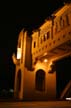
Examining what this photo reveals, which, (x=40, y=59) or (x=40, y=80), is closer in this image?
(x=40, y=59)

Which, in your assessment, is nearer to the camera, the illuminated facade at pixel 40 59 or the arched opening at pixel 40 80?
the illuminated facade at pixel 40 59

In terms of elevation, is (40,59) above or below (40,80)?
above

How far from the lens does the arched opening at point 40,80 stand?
26.9 metres

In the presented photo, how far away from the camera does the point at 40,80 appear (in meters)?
27.3

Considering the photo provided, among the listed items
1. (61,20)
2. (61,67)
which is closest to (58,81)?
(61,67)

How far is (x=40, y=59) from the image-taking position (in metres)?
25.6

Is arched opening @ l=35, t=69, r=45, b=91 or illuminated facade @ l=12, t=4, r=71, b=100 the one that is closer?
illuminated facade @ l=12, t=4, r=71, b=100

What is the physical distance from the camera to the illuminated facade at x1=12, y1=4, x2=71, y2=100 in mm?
22109

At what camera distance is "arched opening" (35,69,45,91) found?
88.4 feet

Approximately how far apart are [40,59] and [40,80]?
9.16 feet

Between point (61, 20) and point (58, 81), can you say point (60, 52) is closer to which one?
point (61, 20)

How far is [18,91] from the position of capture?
27.3m

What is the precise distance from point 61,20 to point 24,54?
653 cm

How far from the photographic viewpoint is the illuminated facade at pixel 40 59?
72.5 feet
